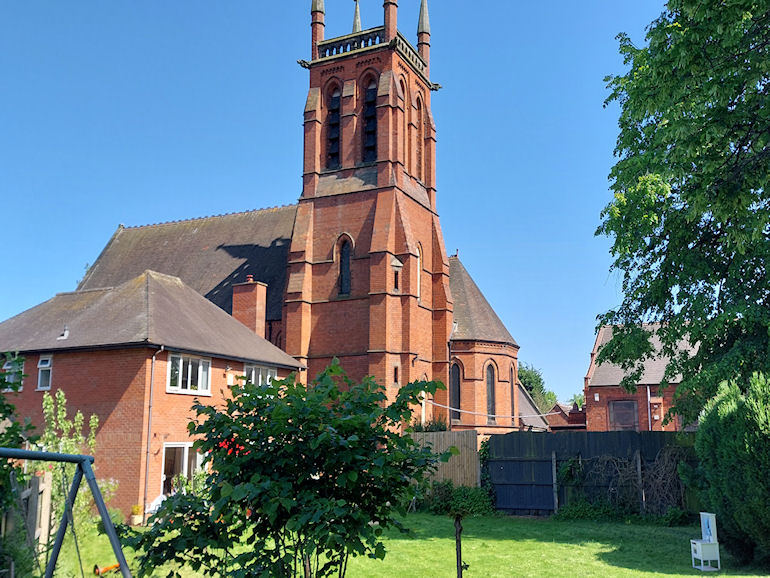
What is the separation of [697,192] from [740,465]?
6041 mm

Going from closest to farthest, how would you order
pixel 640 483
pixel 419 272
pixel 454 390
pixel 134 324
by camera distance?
pixel 640 483 < pixel 134 324 < pixel 419 272 < pixel 454 390

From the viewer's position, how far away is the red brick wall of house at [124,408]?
2111cm

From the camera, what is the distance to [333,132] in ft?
126

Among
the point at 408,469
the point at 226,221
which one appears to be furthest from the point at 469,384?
the point at 408,469

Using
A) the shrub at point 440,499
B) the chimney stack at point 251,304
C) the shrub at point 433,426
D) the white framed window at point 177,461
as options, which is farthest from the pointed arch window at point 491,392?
the white framed window at point 177,461

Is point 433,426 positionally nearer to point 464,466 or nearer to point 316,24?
point 464,466

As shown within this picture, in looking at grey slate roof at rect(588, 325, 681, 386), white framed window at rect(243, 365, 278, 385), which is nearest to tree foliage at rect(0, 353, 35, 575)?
white framed window at rect(243, 365, 278, 385)

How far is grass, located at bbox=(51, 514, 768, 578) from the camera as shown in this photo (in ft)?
43.1

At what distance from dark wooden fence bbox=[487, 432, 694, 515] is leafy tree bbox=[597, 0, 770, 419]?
7.65 ft

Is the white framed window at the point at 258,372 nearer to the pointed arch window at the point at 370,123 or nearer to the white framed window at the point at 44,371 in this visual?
the white framed window at the point at 44,371

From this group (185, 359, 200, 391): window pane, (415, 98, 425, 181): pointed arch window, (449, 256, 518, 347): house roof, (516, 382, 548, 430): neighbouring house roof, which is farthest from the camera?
(516, 382, 548, 430): neighbouring house roof

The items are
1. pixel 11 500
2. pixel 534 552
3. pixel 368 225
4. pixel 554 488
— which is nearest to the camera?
pixel 11 500

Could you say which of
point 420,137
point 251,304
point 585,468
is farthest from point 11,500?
point 420,137

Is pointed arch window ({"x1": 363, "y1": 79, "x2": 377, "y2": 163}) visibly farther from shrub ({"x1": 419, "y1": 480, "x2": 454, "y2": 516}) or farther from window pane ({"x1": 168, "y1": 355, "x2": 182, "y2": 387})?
shrub ({"x1": 419, "y1": 480, "x2": 454, "y2": 516})
